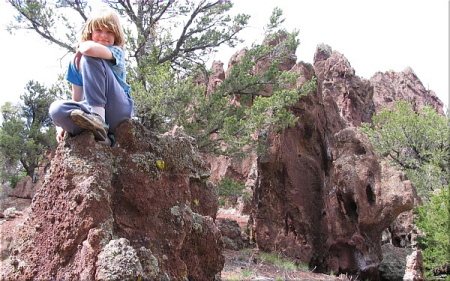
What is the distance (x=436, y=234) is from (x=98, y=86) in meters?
9.63

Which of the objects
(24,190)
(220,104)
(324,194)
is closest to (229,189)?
(220,104)

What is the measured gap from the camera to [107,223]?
230cm

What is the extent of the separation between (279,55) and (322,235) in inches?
215

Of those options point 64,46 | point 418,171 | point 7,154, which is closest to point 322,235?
point 64,46

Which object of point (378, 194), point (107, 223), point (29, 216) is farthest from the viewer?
point (378, 194)

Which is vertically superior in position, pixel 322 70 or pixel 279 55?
pixel 322 70

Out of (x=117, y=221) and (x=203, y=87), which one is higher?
(x=203, y=87)

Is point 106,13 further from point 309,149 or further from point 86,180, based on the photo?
point 309,149

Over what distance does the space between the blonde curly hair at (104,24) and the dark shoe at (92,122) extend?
2.16 feet

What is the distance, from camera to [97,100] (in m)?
2.60

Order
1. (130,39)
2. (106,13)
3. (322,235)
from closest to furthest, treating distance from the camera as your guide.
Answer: (106,13) < (322,235) < (130,39)

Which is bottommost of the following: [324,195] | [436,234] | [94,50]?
[436,234]

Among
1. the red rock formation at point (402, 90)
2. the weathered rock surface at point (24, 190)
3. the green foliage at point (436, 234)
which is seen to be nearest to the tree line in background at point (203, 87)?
the green foliage at point (436, 234)

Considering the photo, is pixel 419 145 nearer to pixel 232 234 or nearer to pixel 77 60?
pixel 232 234
